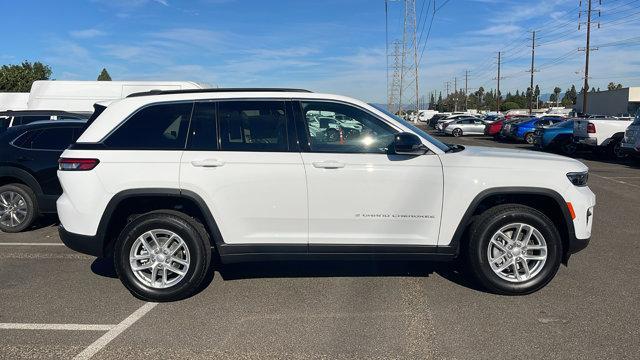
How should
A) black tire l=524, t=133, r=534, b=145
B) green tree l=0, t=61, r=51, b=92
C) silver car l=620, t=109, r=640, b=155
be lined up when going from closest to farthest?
silver car l=620, t=109, r=640, b=155
black tire l=524, t=133, r=534, b=145
green tree l=0, t=61, r=51, b=92

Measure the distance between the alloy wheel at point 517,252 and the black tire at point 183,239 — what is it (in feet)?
8.51

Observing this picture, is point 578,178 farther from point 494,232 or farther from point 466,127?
point 466,127

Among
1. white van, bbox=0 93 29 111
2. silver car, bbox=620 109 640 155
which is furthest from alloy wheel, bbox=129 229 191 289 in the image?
white van, bbox=0 93 29 111

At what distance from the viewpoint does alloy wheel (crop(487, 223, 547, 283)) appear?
15.2 feet

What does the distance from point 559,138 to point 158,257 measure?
62.8 feet

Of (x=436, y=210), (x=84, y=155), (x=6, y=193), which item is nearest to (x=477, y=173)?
(x=436, y=210)

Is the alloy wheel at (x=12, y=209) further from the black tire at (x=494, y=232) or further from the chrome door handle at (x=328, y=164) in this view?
the black tire at (x=494, y=232)

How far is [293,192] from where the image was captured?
4.47 m

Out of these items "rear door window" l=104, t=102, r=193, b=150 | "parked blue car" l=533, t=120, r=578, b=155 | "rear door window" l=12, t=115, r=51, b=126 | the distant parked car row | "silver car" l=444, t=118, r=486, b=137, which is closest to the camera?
"rear door window" l=104, t=102, r=193, b=150

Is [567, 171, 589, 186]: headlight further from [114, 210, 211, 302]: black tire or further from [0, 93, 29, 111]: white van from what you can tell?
[0, 93, 29, 111]: white van

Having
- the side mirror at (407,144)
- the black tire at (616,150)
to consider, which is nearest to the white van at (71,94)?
the side mirror at (407,144)

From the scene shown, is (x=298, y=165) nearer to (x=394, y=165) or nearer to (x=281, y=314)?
(x=394, y=165)

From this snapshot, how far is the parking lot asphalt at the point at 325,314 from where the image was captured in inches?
146

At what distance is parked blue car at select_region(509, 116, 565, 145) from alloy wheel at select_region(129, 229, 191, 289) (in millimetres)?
25437
